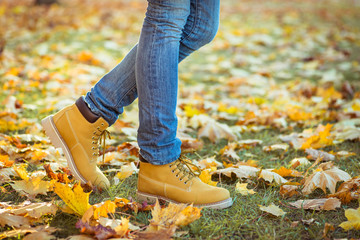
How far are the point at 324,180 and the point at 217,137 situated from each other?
82 cm

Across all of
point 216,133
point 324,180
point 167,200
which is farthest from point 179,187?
point 216,133

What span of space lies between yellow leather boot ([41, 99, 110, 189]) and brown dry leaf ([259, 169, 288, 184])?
27.8 inches

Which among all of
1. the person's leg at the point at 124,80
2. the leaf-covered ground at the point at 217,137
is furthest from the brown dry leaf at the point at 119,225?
the person's leg at the point at 124,80

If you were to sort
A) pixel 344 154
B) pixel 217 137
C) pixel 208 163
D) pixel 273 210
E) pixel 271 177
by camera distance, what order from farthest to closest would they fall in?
pixel 217 137, pixel 344 154, pixel 208 163, pixel 271 177, pixel 273 210

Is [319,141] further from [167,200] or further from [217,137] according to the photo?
[167,200]

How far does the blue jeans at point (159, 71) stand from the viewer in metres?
1.27

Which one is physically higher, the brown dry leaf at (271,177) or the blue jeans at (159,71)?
the blue jeans at (159,71)

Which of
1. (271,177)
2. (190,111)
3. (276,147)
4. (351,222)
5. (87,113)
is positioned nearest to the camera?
(351,222)

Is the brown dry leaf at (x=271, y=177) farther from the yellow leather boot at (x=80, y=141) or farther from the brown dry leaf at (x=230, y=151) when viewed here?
the yellow leather boot at (x=80, y=141)

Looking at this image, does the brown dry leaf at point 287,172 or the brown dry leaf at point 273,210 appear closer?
the brown dry leaf at point 273,210

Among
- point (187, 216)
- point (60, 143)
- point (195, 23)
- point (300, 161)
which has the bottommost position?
point (300, 161)

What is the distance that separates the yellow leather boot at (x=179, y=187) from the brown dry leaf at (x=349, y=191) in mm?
460

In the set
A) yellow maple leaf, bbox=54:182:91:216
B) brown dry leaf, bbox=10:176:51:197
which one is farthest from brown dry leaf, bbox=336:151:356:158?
brown dry leaf, bbox=10:176:51:197

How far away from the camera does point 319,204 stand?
142cm
